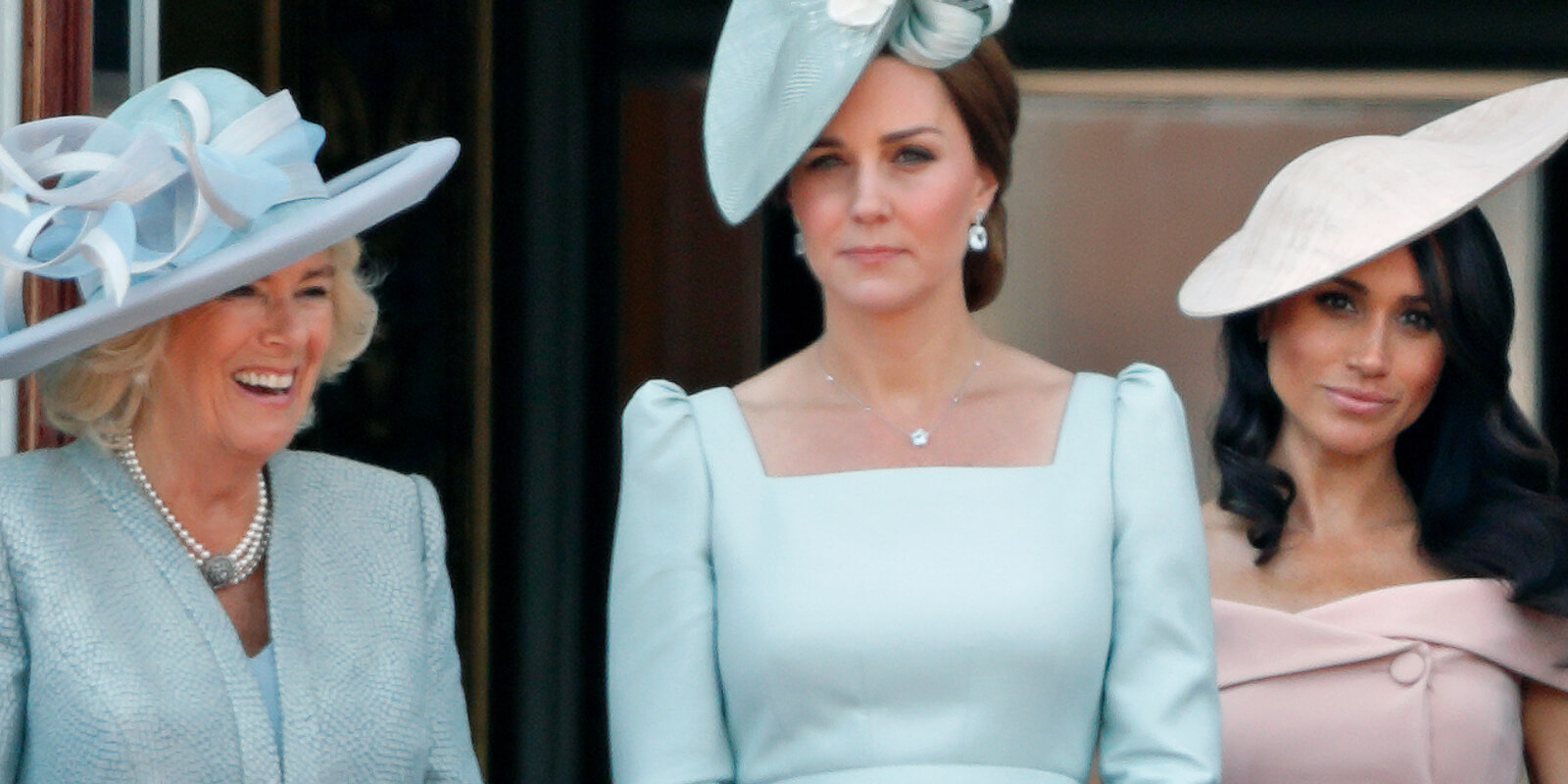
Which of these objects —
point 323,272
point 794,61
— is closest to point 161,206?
point 323,272

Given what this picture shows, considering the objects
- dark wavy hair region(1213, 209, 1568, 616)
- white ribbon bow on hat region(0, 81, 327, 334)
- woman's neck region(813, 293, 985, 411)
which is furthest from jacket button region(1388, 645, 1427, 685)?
white ribbon bow on hat region(0, 81, 327, 334)

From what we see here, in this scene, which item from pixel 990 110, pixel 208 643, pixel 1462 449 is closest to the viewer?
pixel 208 643

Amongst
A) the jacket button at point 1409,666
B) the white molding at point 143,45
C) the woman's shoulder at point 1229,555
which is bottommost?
the jacket button at point 1409,666

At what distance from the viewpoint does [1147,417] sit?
3.12 meters

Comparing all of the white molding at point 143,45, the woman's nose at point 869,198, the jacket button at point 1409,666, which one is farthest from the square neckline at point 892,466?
the white molding at point 143,45

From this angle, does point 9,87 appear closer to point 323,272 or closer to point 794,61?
point 323,272

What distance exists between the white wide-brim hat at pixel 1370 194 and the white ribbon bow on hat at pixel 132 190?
4.36ft

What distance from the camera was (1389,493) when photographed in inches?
144

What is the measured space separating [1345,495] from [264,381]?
1514mm

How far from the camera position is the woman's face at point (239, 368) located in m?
2.95

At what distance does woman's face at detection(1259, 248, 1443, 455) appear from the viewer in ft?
11.6

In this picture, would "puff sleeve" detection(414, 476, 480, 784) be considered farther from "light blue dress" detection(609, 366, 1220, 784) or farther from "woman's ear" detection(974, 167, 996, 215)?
"woman's ear" detection(974, 167, 996, 215)

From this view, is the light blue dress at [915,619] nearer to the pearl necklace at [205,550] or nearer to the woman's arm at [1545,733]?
the pearl necklace at [205,550]

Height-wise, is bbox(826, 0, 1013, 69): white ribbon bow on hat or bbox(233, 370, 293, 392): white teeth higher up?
bbox(826, 0, 1013, 69): white ribbon bow on hat
